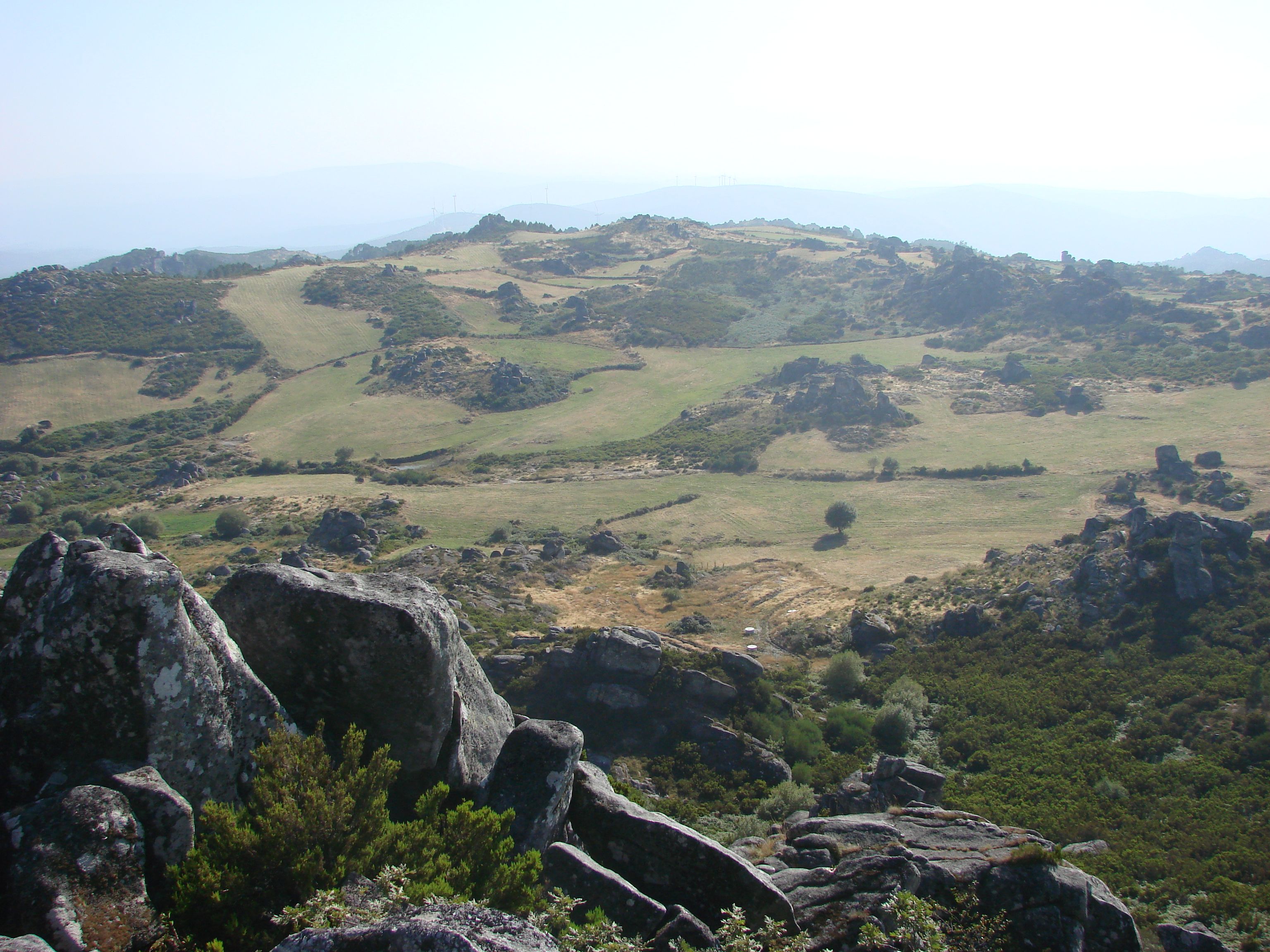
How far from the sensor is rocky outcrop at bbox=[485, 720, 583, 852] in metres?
11.4

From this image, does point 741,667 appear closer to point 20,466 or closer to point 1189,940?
point 1189,940

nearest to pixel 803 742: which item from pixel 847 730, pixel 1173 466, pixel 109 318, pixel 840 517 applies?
pixel 847 730

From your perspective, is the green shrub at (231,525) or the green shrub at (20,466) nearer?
the green shrub at (231,525)

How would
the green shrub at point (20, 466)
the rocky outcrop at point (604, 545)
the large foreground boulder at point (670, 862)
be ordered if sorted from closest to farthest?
the large foreground boulder at point (670, 862)
the rocky outcrop at point (604, 545)
the green shrub at point (20, 466)

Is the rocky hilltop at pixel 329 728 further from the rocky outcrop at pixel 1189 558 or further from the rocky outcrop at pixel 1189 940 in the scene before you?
the rocky outcrop at pixel 1189 558

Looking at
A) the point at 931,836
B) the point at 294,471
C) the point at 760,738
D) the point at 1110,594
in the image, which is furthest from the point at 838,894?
the point at 294,471

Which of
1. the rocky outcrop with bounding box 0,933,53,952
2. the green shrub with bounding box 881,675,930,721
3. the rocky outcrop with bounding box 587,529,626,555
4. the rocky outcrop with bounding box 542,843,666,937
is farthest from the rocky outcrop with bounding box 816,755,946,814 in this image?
the rocky outcrop with bounding box 587,529,626,555

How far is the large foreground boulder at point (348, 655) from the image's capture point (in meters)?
11.7

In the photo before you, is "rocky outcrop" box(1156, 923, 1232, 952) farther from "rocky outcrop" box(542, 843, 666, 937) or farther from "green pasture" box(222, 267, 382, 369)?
"green pasture" box(222, 267, 382, 369)

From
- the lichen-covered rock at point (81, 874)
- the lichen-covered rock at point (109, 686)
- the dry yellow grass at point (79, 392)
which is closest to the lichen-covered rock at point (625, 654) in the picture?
the lichen-covered rock at point (109, 686)

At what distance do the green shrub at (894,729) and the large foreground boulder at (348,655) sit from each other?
22689 mm

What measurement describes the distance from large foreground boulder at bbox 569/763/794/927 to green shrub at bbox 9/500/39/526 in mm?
83168

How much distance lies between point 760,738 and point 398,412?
Result: 3502 inches

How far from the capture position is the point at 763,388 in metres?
117
